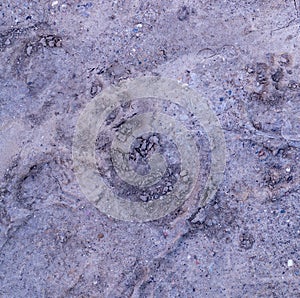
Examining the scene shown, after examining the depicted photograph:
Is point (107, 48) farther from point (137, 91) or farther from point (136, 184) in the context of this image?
point (136, 184)

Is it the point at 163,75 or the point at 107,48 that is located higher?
the point at 107,48

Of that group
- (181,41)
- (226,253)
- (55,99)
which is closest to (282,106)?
(181,41)

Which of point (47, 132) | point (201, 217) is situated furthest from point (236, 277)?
point (47, 132)

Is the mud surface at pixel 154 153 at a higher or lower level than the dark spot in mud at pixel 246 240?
higher

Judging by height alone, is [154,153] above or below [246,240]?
above

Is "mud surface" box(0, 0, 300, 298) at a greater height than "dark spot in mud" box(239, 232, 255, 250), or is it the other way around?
"mud surface" box(0, 0, 300, 298)

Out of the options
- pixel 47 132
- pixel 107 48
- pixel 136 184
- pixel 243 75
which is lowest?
pixel 136 184

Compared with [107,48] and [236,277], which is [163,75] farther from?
[236,277]
